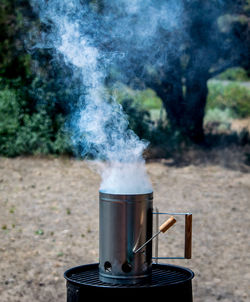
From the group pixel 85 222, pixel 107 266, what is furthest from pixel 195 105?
pixel 107 266

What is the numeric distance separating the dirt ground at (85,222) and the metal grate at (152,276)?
1.48 m

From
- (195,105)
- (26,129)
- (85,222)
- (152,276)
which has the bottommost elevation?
(85,222)

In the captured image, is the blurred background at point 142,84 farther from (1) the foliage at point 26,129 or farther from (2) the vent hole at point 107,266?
(2) the vent hole at point 107,266

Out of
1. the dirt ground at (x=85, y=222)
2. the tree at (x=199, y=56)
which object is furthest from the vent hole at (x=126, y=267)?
the tree at (x=199, y=56)

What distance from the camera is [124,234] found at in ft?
7.96

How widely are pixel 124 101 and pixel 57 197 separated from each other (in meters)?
3.06

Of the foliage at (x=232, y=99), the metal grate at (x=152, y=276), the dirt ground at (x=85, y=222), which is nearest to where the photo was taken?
the metal grate at (x=152, y=276)

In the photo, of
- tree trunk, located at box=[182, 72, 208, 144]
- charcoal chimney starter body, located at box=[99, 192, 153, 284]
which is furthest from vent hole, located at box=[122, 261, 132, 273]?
tree trunk, located at box=[182, 72, 208, 144]

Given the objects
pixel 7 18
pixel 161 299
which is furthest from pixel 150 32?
pixel 161 299

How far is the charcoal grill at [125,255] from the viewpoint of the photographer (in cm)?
240

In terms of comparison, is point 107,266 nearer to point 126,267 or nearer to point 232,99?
Result: point 126,267

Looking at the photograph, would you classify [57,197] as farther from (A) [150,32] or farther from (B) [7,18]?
(B) [7,18]

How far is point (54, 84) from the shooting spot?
8820 millimetres

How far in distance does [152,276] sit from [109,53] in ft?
9.35
